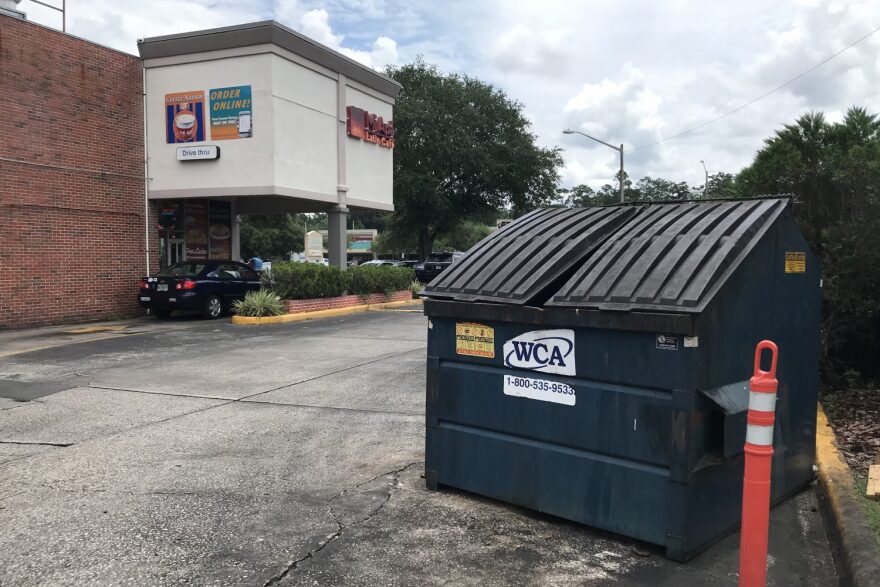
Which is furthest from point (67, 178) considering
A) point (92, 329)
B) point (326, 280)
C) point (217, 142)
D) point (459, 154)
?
point (459, 154)

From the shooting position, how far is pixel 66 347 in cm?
1166

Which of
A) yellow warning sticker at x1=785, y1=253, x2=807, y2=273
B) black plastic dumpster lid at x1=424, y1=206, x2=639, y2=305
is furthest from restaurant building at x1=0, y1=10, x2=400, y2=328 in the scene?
yellow warning sticker at x1=785, y1=253, x2=807, y2=273

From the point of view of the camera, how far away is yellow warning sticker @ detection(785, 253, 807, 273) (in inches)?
170

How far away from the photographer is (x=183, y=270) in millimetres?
16156

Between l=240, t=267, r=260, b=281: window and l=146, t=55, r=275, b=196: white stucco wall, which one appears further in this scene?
l=240, t=267, r=260, b=281: window

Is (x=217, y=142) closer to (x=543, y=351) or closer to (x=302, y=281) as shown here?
(x=302, y=281)

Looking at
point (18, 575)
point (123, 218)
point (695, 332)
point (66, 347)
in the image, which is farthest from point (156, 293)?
point (695, 332)

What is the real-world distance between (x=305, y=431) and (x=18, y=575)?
9.88 feet

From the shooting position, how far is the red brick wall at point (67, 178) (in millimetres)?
14141

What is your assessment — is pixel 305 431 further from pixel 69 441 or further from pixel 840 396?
pixel 840 396

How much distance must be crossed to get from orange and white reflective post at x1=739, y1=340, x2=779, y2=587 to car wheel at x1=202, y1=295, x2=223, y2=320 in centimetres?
1475

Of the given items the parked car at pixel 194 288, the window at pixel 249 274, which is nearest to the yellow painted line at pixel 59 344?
the parked car at pixel 194 288

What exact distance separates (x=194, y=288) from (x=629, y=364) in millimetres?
13859

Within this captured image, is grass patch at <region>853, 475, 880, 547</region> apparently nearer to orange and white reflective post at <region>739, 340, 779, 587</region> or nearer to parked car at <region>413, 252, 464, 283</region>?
orange and white reflective post at <region>739, 340, 779, 587</region>
